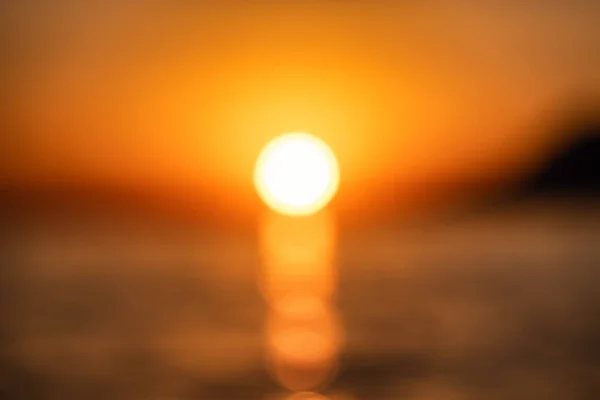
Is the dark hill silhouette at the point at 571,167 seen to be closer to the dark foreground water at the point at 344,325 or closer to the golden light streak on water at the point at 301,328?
the dark foreground water at the point at 344,325

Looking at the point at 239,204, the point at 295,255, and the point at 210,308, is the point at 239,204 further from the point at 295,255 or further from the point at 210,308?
the point at 210,308

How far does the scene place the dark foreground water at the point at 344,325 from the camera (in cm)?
463

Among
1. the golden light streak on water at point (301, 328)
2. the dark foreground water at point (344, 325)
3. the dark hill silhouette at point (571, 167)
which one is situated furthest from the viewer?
the dark hill silhouette at point (571, 167)

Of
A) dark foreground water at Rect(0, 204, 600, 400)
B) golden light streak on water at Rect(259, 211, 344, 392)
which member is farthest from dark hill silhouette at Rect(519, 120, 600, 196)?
golden light streak on water at Rect(259, 211, 344, 392)

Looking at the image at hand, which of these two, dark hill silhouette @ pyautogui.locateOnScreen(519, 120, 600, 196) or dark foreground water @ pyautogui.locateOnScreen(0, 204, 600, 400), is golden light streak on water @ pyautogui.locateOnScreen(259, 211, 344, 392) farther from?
dark hill silhouette @ pyautogui.locateOnScreen(519, 120, 600, 196)

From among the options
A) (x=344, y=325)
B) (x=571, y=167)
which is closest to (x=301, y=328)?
(x=344, y=325)

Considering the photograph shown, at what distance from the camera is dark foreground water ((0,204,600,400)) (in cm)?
463

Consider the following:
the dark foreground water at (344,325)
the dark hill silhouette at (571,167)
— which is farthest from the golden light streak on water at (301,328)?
the dark hill silhouette at (571,167)

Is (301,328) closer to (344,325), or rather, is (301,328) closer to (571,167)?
Result: (344,325)

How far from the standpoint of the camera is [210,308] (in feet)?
28.2

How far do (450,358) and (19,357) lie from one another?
1970mm

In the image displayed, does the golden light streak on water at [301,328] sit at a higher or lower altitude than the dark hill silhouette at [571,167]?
lower

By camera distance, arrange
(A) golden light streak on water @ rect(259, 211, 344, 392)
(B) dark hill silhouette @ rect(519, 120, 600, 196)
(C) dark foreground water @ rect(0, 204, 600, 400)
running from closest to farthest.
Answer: (C) dark foreground water @ rect(0, 204, 600, 400)
(A) golden light streak on water @ rect(259, 211, 344, 392)
(B) dark hill silhouette @ rect(519, 120, 600, 196)

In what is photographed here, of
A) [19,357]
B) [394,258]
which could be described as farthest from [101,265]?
[19,357]
